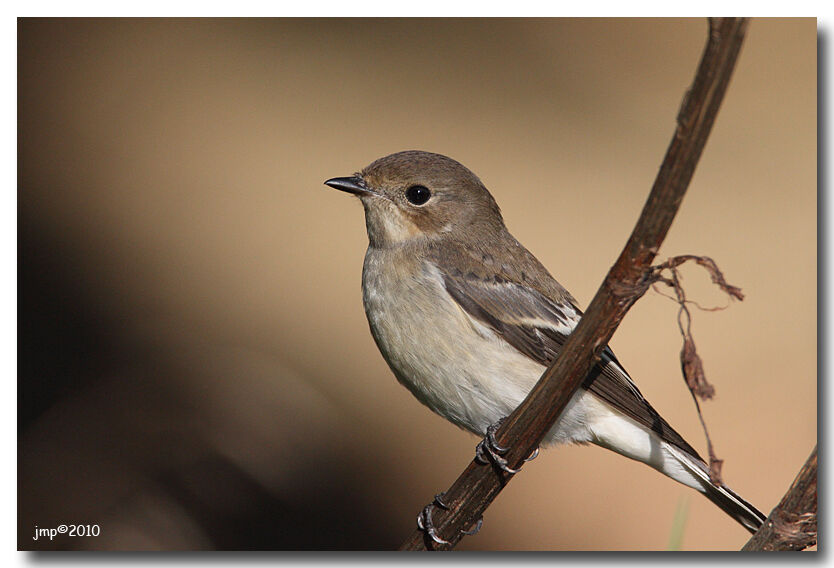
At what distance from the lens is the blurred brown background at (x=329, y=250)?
2.21 meters

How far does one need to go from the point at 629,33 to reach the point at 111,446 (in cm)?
184

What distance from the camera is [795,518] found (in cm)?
141

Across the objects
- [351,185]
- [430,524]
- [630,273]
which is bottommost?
[430,524]

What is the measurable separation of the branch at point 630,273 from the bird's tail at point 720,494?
668mm

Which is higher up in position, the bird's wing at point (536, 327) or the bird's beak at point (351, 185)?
the bird's beak at point (351, 185)

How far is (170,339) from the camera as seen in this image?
2.76 meters

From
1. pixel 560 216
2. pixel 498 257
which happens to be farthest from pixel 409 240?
pixel 560 216

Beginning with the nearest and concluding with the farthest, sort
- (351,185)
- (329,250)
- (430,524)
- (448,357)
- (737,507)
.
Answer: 1. (430,524)
2. (448,357)
3. (737,507)
4. (351,185)
5. (329,250)

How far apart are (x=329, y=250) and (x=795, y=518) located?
1629 mm

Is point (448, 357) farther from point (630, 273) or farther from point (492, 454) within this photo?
point (630, 273)

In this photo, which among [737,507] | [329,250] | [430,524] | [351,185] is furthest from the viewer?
[329,250]

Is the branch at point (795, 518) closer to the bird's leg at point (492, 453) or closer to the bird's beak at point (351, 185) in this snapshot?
the bird's leg at point (492, 453)

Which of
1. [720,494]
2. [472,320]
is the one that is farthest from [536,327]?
[720,494]

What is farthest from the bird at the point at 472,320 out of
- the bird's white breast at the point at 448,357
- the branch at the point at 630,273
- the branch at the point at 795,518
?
the branch at the point at 795,518
